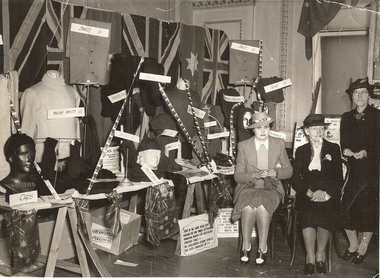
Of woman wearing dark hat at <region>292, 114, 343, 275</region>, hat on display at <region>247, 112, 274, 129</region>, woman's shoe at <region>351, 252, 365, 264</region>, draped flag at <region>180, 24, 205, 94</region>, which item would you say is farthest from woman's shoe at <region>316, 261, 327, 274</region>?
draped flag at <region>180, 24, 205, 94</region>

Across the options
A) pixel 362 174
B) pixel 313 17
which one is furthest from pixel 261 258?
pixel 313 17

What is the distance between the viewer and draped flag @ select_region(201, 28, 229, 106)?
21.2 feet

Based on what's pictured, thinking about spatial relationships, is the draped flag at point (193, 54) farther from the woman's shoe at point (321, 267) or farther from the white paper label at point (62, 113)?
the woman's shoe at point (321, 267)

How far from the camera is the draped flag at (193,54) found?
6.14 m

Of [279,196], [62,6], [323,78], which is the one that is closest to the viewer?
[279,196]

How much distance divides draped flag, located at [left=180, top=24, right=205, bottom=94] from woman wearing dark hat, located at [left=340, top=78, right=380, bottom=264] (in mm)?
2300

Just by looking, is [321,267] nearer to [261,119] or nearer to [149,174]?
[261,119]

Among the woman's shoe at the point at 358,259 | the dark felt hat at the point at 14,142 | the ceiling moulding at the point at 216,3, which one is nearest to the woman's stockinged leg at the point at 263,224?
the woman's shoe at the point at 358,259

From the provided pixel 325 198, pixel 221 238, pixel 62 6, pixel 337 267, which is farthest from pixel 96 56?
pixel 337 267

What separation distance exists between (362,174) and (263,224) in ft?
3.41

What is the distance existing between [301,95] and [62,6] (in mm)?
3085

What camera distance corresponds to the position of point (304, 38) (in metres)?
6.07

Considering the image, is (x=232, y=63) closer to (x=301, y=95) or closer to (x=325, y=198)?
(x=301, y=95)

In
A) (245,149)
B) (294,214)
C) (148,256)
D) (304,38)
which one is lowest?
(148,256)
